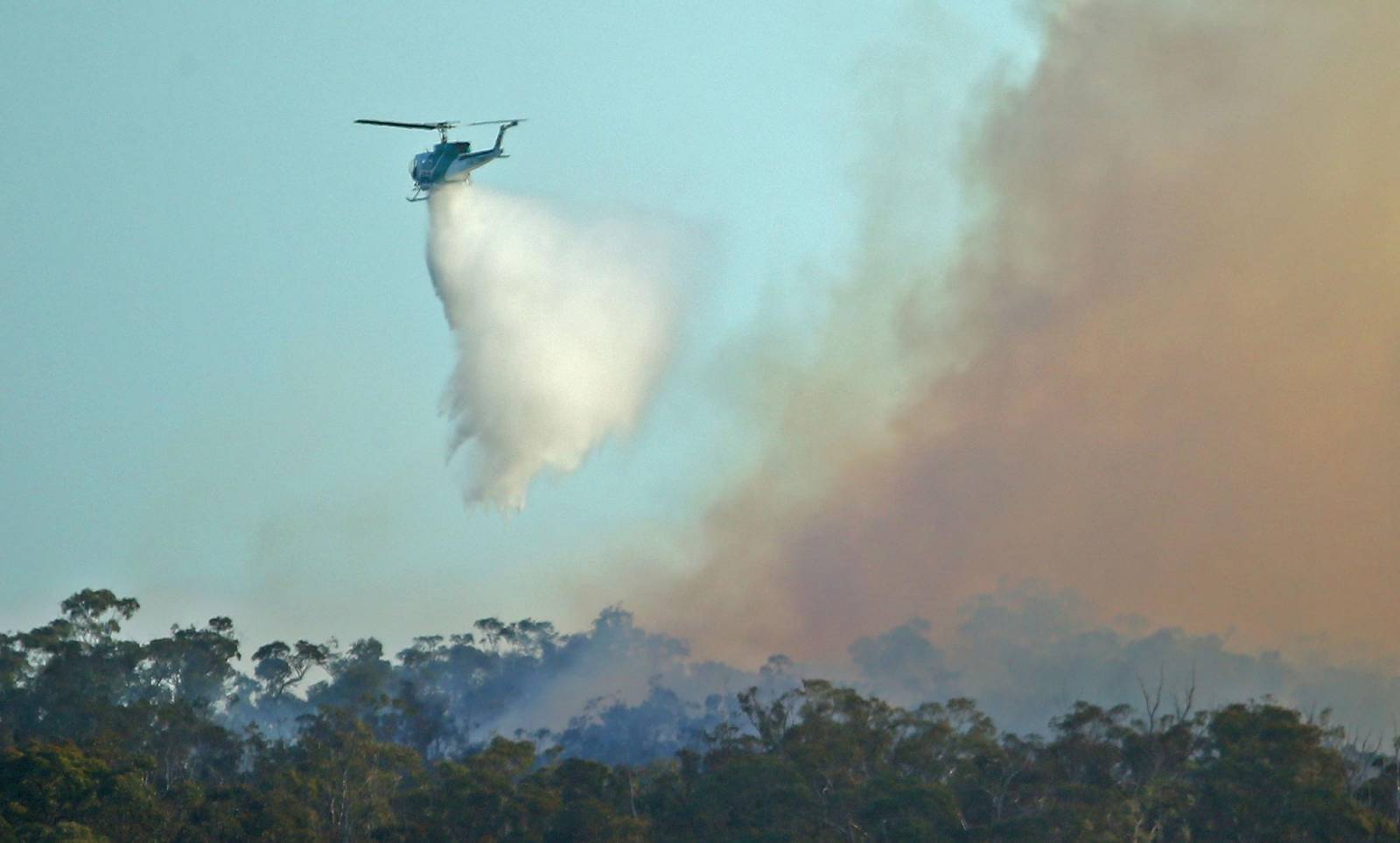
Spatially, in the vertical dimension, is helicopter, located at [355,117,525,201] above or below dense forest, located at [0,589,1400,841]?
above

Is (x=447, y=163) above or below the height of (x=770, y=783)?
above

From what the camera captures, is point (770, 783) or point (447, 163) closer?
point (770, 783)

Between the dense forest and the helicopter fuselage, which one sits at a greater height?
the helicopter fuselage

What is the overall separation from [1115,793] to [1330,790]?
8000 mm

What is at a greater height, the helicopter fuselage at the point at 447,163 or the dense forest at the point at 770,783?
the helicopter fuselage at the point at 447,163

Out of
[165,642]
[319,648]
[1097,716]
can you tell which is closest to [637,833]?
[1097,716]

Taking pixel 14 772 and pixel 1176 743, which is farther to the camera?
pixel 1176 743

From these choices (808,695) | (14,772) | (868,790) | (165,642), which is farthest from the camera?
(165,642)

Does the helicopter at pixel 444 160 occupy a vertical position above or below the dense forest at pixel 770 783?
above

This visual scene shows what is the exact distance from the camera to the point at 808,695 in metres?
Result: 89.2

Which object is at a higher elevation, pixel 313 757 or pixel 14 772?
pixel 313 757

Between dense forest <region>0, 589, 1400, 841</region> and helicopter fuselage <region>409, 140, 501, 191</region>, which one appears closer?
dense forest <region>0, 589, 1400, 841</region>

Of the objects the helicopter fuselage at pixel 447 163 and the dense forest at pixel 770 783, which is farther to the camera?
the helicopter fuselage at pixel 447 163

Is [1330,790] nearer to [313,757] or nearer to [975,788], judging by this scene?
[975,788]
